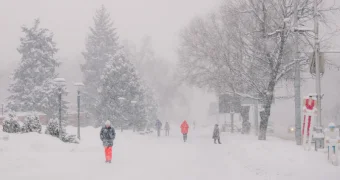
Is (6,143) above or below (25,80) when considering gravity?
below

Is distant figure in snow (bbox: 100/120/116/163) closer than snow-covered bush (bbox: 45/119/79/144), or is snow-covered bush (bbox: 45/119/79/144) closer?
distant figure in snow (bbox: 100/120/116/163)

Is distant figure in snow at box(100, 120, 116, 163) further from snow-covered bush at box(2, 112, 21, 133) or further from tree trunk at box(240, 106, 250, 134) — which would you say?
tree trunk at box(240, 106, 250, 134)

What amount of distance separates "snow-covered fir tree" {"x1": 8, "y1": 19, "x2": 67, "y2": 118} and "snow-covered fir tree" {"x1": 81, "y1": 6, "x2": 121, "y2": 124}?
1245 cm

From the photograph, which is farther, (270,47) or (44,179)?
(270,47)

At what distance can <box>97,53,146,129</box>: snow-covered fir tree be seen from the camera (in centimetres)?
4294

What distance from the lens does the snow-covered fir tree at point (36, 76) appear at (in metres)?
41.6

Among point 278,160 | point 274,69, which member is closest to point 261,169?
point 278,160

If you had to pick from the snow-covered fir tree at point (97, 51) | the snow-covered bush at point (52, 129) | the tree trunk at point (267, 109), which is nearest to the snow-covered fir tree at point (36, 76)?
the snow-covered fir tree at point (97, 51)

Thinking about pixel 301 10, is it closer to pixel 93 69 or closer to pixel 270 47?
pixel 270 47

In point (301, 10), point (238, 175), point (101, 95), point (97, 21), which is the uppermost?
point (97, 21)

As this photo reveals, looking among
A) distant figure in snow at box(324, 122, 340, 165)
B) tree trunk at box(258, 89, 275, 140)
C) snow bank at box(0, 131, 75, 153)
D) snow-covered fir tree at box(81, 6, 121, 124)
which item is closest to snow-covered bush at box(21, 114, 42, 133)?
snow bank at box(0, 131, 75, 153)

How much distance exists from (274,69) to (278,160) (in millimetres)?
10287

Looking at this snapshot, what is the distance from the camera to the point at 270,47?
77.0 ft

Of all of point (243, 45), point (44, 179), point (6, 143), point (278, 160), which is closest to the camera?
point (44, 179)
